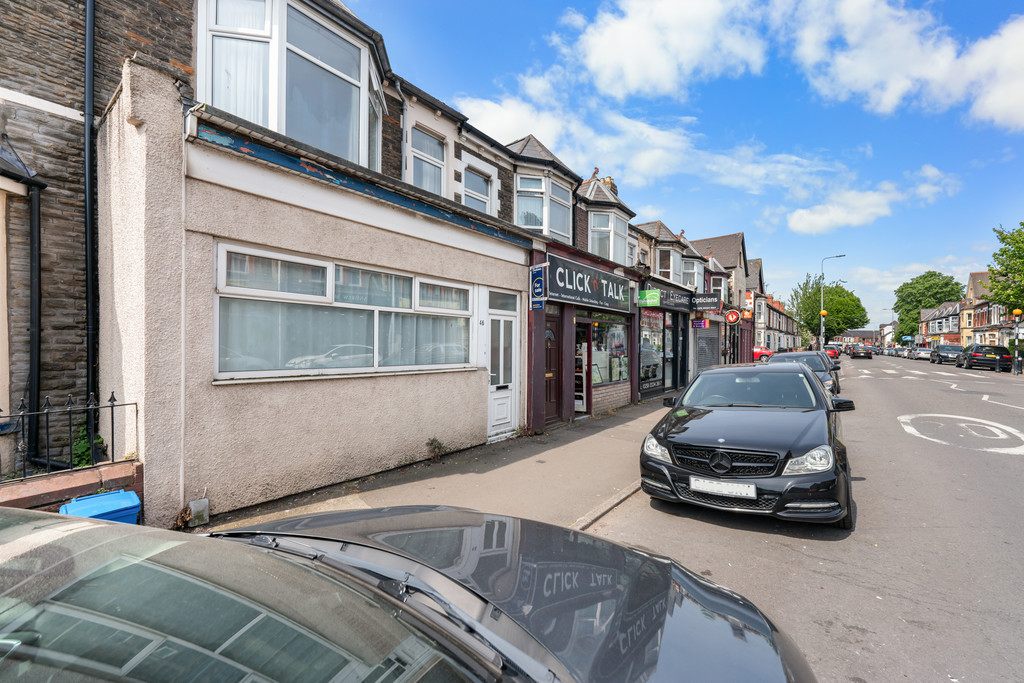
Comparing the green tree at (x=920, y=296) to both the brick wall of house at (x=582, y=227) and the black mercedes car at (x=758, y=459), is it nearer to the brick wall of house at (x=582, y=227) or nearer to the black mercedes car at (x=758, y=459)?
the brick wall of house at (x=582, y=227)

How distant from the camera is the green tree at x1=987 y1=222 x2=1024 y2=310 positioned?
80.5ft

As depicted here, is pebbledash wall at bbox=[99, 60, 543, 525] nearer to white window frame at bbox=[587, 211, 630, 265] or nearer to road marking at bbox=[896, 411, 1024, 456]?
white window frame at bbox=[587, 211, 630, 265]

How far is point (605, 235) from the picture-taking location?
44.8 ft

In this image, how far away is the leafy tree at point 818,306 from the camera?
4719 centimetres

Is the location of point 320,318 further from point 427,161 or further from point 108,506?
point 427,161

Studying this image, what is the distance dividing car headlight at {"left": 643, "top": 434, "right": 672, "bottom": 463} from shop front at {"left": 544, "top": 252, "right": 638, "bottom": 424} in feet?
14.4

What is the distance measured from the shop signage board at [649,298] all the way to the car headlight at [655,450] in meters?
8.84

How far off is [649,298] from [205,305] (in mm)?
11237

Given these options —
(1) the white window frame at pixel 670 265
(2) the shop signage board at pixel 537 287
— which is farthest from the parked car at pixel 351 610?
(1) the white window frame at pixel 670 265

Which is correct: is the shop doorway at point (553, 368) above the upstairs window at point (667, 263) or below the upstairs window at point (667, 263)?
below

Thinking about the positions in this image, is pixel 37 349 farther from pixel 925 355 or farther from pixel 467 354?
pixel 925 355

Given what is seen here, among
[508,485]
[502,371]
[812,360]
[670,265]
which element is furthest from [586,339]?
[670,265]

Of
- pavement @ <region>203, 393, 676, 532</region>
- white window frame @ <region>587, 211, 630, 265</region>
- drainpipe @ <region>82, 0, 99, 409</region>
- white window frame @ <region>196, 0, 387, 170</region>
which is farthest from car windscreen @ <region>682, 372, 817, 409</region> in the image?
white window frame @ <region>587, 211, 630, 265</region>

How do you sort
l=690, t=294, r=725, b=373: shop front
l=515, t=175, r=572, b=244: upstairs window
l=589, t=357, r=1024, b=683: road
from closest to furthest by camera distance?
l=589, t=357, r=1024, b=683: road
l=515, t=175, r=572, b=244: upstairs window
l=690, t=294, r=725, b=373: shop front
